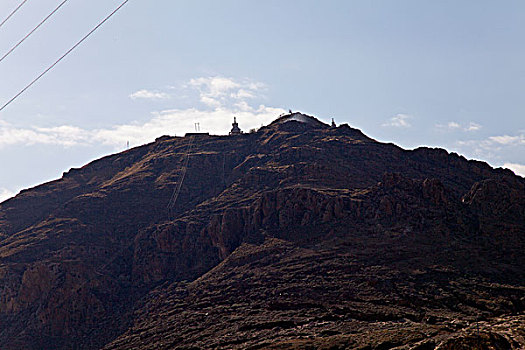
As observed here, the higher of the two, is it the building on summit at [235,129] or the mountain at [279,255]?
the building on summit at [235,129]

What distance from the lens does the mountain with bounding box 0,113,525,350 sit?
213 feet

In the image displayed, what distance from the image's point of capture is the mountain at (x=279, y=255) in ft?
213

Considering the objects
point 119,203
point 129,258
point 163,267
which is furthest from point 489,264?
point 119,203

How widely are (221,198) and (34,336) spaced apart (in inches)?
1626

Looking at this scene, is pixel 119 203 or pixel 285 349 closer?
pixel 285 349

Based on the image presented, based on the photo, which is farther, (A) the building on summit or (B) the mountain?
(A) the building on summit

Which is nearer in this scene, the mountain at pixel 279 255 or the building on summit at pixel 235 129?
the mountain at pixel 279 255

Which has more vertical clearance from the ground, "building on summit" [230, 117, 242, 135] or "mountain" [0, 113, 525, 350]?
"building on summit" [230, 117, 242, 135]

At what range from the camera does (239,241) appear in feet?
310

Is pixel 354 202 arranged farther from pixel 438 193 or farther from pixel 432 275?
pixel 432 275

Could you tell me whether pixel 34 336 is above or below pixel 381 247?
below

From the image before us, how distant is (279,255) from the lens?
84125 millimetres

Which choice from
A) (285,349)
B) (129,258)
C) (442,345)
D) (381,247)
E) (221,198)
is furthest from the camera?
(221,198)

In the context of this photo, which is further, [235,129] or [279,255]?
[235,129]
